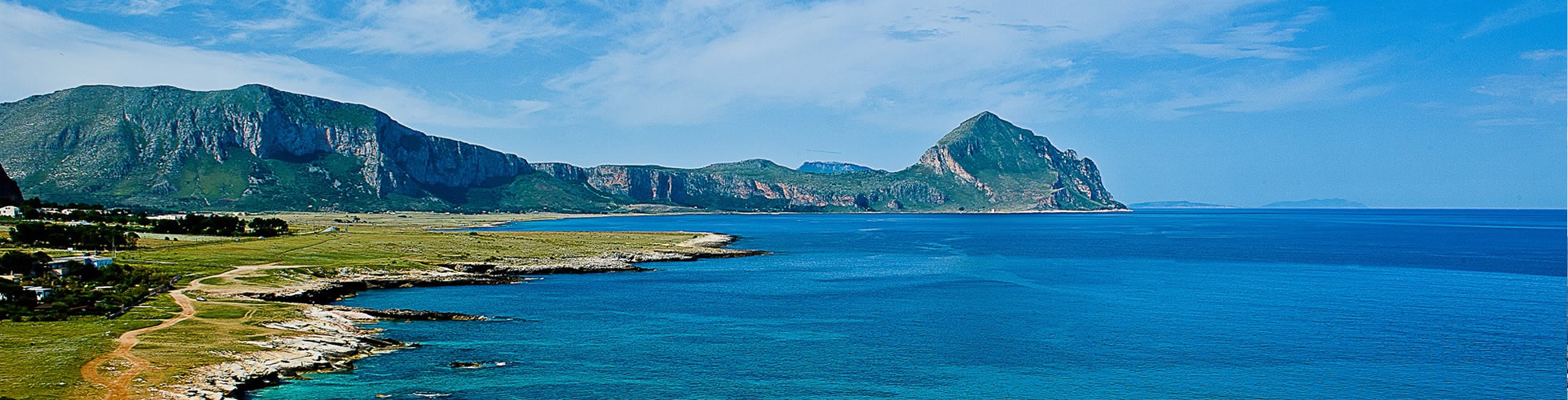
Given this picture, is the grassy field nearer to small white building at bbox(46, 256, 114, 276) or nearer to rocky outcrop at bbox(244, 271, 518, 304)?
rocky outcrop at bbox(244, 271, 518, 304)

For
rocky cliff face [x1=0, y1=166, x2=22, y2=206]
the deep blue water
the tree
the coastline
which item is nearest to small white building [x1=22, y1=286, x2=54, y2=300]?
the coastline

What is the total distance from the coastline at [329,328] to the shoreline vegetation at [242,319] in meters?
0.09

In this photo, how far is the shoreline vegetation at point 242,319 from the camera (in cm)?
3466

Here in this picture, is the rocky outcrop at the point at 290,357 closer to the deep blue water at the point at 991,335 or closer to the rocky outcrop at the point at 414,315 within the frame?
the deep blue water at the point at 991,335

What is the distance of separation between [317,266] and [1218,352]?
74886mm

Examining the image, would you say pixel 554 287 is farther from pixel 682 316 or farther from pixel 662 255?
pixel 662 255

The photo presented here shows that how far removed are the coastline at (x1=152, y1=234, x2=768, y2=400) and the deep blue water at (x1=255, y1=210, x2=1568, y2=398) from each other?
5.57ft

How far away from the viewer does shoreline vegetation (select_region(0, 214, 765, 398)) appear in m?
34.7

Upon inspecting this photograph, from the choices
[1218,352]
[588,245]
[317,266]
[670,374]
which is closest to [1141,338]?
[1218,352]

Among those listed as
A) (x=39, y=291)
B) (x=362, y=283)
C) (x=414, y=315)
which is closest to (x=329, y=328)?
(x=414, y=315)

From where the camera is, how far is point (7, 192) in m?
162

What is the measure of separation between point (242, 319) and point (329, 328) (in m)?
4.98

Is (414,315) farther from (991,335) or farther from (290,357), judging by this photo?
(991,335)

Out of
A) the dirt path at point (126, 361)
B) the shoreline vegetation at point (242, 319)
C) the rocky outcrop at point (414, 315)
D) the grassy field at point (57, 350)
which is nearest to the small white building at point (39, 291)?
the shoreline vegetation at point (242, 319)
